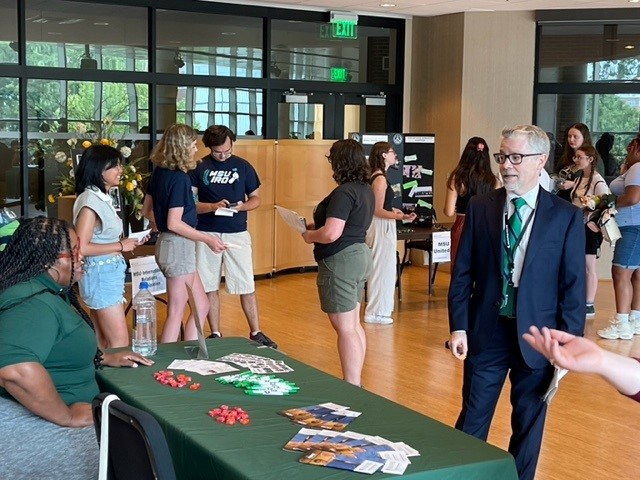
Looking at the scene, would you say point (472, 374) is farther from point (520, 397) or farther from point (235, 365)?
point (235, 365)

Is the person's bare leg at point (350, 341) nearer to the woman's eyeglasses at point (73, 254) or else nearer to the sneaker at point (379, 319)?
the woman's eyeglasses at point (73, 254)

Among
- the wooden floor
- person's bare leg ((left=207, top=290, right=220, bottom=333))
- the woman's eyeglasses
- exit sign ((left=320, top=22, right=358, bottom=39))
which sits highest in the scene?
exit sign ((left=320, top=22, right=358, bottom=39))

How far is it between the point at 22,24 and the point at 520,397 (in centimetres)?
717

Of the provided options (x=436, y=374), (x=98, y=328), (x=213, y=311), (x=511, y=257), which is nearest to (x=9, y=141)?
(x=213, y=311)

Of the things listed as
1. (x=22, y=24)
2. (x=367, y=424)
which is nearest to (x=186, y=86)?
(x=22, y=24)

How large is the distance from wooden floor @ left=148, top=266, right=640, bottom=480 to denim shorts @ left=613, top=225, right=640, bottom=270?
2.10 feet

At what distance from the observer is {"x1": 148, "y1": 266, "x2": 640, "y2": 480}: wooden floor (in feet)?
16.6

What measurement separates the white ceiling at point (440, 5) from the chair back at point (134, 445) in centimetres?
842

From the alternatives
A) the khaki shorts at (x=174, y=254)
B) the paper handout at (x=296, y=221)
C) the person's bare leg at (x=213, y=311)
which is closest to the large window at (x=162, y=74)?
the person's bare leg at (x=213, y=311)

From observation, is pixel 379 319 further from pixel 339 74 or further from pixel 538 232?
pixel 538 232

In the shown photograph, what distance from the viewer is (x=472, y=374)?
3984mm

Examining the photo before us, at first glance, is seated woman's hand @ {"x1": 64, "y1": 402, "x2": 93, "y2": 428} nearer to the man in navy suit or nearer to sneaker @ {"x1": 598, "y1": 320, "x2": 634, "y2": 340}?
the man in navy suit

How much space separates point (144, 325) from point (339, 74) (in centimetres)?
783

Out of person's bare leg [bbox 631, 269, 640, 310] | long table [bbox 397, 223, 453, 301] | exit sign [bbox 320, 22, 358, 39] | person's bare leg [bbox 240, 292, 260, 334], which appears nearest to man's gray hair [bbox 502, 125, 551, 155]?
person's bare leg [bbox 240, 292, 260, 334]
